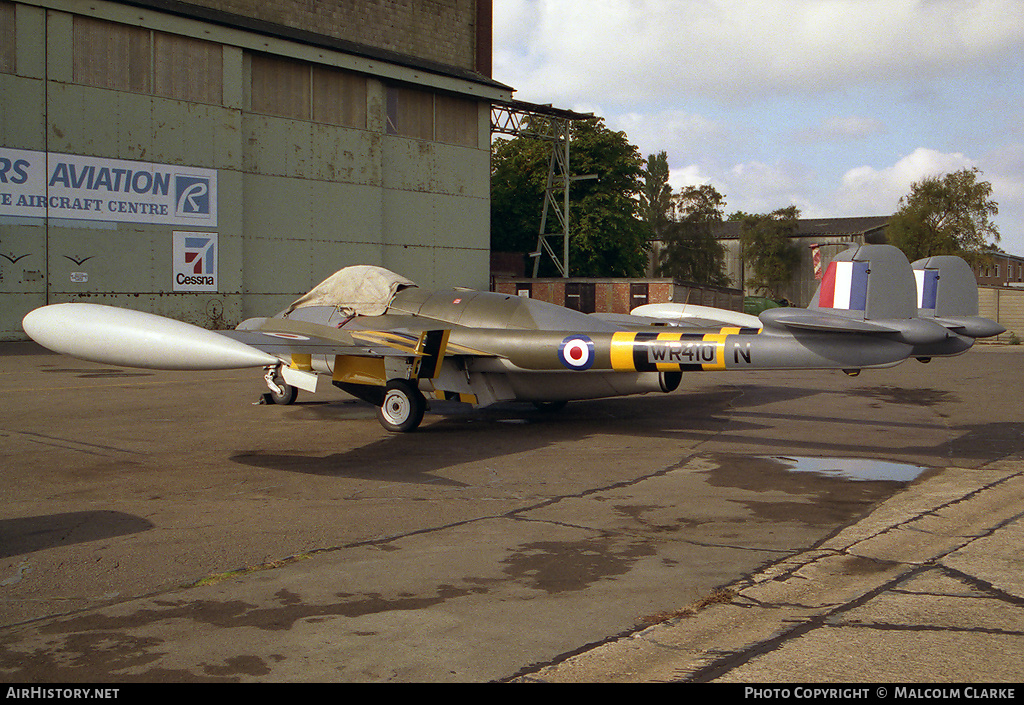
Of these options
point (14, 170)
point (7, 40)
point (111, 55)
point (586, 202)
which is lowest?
point (14, 170)

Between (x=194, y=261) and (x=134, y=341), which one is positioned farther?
(x=194, y=261)

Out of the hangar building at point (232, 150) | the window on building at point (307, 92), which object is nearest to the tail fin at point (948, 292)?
the hangar building at point (232, 150)

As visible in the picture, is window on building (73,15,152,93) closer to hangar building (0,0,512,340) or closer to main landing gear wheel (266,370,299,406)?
hangar building (0,0,512,340)

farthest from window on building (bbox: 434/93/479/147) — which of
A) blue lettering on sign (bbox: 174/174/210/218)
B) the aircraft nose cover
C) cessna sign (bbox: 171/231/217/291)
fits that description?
the aircraft nose cover

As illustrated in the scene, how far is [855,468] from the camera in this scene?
9680 mm

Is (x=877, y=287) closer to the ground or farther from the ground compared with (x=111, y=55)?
closer to the ground

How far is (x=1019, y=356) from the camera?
1134 inches

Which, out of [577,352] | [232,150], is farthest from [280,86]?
[577,352]

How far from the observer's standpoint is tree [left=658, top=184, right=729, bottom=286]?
236 feet

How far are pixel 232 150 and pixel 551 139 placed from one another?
19.3m

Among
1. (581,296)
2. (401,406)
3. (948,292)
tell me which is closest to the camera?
(948,292)

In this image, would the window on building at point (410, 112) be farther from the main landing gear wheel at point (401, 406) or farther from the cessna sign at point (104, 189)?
the main landing gear wheel at point (401, 406)

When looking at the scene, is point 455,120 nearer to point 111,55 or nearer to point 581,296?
point 581,296

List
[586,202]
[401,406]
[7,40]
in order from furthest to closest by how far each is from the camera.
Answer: [586,202] < [7,40] < [401,406]
